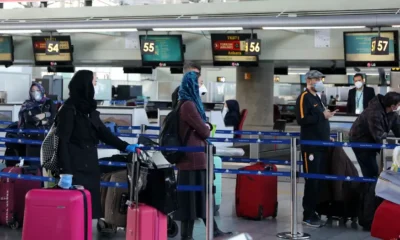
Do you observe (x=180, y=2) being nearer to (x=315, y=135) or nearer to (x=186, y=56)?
(x=186, y=56)

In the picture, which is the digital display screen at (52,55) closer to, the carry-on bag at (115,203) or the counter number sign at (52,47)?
the counter number sign at (52,47)

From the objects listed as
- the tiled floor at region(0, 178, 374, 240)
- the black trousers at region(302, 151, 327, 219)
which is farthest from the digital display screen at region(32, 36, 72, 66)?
the black trousers at region(302, 151, 327, 219)

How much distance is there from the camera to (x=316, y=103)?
8430 millimetres

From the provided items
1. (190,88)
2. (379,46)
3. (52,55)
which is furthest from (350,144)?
(52,55)

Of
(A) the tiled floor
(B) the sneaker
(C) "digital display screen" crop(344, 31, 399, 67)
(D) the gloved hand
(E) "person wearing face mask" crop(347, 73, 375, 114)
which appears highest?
(C) "digital display screen" crop(344, 31, 399, 67)

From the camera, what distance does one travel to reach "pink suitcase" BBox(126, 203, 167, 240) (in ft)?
19.6

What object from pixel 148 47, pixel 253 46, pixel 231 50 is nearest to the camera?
pixel 253 46

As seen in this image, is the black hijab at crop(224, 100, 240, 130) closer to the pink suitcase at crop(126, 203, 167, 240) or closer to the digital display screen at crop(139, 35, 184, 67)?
the digital display screen at crop(139, 35, 184, 67)

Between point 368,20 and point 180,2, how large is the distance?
19.5ft

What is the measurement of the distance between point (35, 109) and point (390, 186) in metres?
4.94

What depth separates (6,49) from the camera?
68.5 feet

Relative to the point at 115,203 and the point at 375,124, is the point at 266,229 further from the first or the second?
the point at 115,203

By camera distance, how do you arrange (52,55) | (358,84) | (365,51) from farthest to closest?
(52,55) → (365,51) → (358,84)

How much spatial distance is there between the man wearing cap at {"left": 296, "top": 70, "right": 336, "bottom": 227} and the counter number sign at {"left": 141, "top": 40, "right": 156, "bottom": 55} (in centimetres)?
1060
